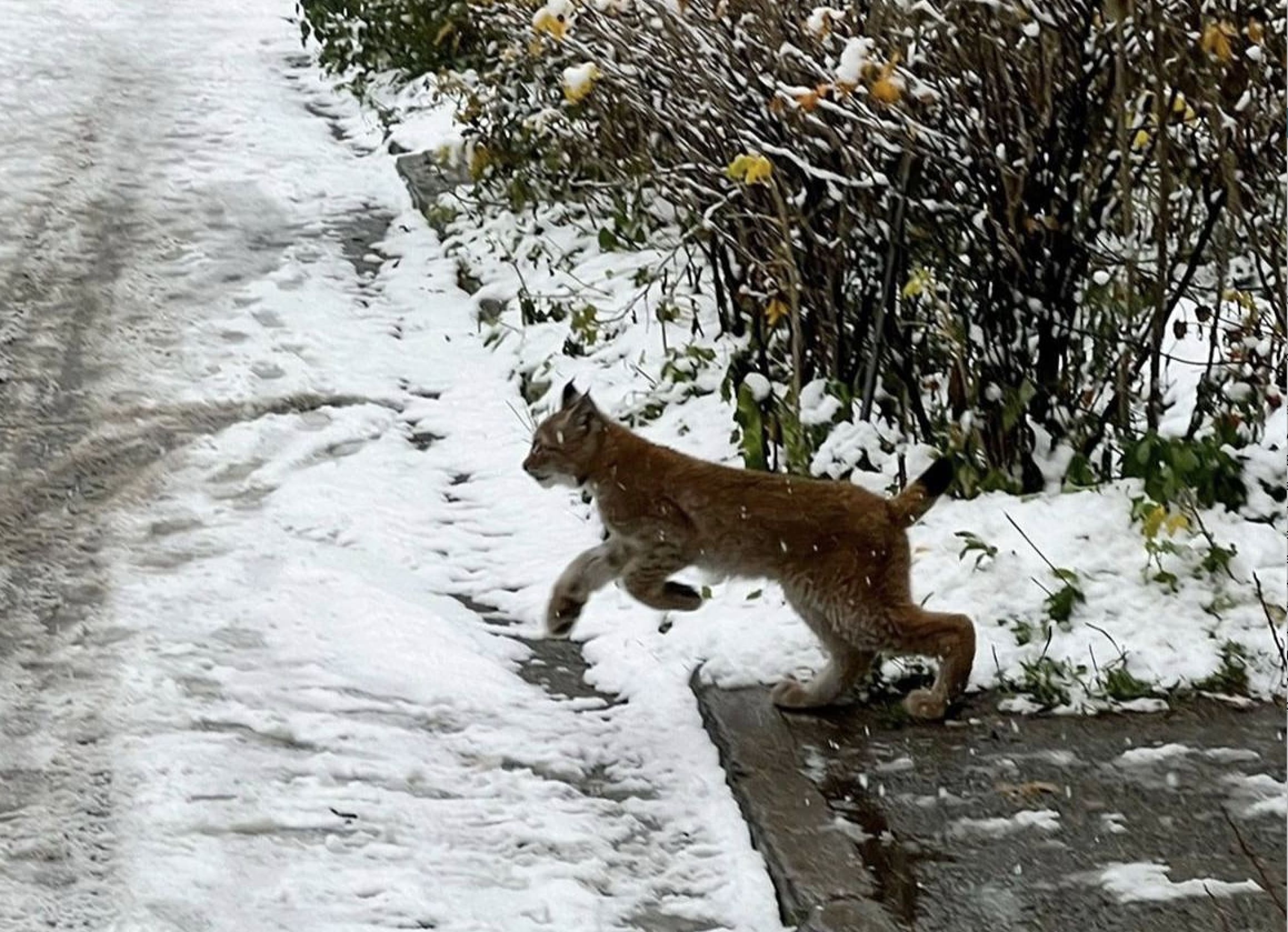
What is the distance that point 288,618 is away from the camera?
21.3ft

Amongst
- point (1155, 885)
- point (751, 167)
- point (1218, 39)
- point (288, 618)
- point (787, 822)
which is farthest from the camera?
point (288, 618)

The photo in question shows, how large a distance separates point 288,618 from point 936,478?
2505 millimetres

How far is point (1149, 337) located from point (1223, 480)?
0.77 m

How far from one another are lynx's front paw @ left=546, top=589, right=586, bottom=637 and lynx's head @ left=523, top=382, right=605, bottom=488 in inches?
19.1

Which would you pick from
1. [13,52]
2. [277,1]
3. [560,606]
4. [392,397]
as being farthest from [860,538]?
[277,1]

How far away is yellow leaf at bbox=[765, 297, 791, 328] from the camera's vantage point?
7.18 meters

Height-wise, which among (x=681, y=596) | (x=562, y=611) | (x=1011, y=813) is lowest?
(x=562, y=611)

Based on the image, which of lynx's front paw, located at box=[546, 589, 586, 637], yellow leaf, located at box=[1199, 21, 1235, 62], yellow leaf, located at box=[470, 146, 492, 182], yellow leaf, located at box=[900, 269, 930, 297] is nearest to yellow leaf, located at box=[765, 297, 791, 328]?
yellow leaf, located at box=[900, 269, 930, 297]

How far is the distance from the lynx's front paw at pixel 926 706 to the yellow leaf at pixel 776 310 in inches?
83.3

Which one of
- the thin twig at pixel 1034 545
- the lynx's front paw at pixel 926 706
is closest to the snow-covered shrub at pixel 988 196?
the thin twig at pixel 1034 545

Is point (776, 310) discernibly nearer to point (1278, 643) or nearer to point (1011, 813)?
point (1278, 643)

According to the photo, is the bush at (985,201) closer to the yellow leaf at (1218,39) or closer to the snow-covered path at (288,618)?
the yellow leaf at (1218,39)

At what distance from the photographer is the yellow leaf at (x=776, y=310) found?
7.18 meters

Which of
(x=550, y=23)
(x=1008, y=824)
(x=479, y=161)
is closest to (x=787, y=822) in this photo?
(x=1008, y=824)
